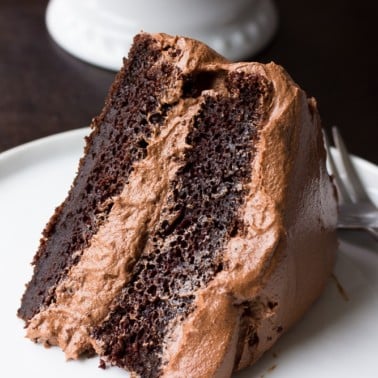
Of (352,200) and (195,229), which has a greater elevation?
(195,229)

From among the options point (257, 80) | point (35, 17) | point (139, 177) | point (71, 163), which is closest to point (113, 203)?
point (139, 177)

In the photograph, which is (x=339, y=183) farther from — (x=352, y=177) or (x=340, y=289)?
(x=340, y=289)

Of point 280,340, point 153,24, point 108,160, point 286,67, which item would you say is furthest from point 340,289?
point 286,67

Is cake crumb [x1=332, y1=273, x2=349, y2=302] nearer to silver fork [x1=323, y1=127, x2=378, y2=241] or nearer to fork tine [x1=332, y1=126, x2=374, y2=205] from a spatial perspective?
silver fork [x1=323, y1=127, x2=378, y2=241]

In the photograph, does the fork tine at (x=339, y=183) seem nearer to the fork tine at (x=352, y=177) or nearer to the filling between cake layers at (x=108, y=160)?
the fork tine at (x=352, y=177)

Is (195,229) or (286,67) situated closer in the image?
(195,229)

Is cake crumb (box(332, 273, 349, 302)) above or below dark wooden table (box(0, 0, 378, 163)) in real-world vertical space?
above

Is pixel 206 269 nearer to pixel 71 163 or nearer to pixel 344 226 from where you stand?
pixel 344 226

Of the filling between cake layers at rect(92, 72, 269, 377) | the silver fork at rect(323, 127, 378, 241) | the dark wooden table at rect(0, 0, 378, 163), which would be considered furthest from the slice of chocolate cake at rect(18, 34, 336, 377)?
the dark wooden table at rect(0, 0, 378, 163)
